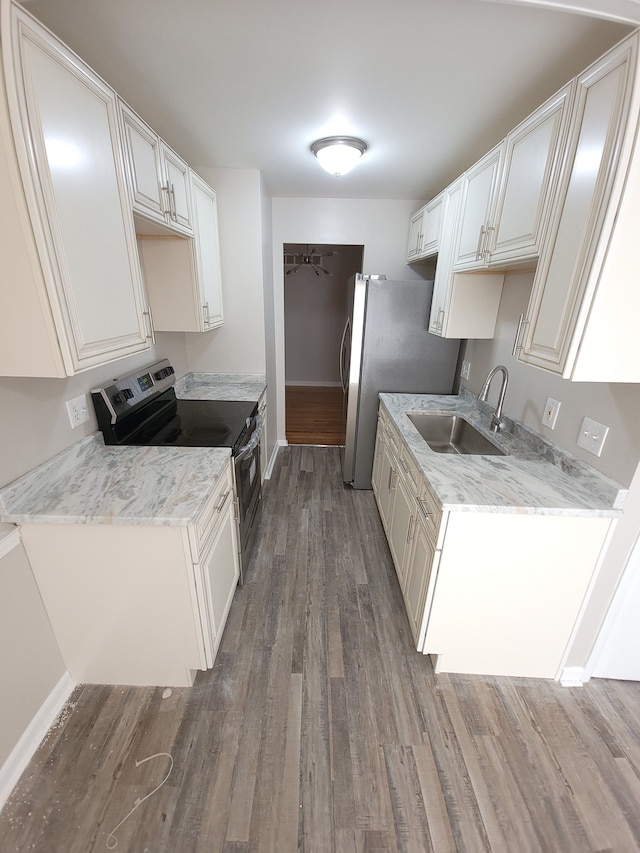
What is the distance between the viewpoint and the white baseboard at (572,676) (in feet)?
5.31

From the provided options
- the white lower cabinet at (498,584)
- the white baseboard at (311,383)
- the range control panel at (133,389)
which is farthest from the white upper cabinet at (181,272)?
the white baseboard at (311,383)

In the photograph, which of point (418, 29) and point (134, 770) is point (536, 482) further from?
point (134, 770)

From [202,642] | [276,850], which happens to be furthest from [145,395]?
[276,850]

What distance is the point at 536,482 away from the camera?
4.91 feet

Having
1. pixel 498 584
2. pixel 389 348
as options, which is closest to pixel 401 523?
pixel 498 584

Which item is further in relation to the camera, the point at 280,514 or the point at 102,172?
the point at 280,514

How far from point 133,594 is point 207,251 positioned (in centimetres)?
208

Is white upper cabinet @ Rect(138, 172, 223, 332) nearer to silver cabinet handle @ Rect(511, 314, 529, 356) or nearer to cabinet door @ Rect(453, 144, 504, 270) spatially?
cabinet door @ Rect(453, 144, 504, 270)

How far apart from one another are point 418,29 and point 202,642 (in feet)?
7.79

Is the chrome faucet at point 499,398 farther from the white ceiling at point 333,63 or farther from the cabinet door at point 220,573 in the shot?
the cabinet door at point 220,573

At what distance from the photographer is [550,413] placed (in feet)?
5.53

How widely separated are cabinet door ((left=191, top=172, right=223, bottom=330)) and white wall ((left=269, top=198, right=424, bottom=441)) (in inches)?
38.5

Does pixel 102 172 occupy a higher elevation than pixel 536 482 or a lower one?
higher

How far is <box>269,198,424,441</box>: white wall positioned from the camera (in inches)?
129
